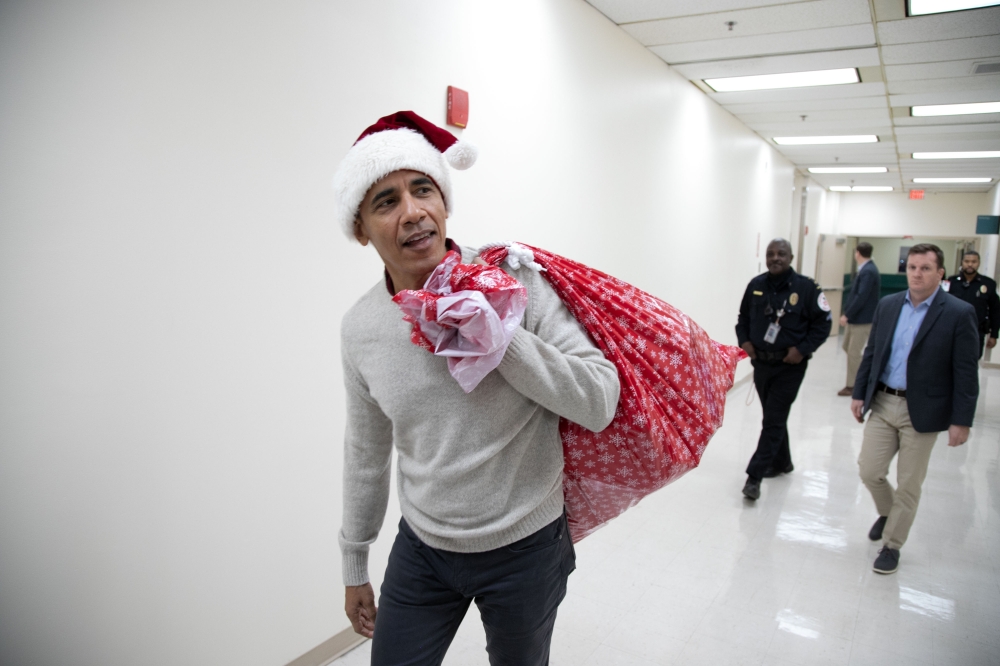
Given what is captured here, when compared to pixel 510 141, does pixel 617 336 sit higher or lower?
lower

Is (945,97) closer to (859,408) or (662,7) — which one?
(662,7)

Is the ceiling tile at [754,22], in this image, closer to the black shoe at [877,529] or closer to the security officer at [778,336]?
the security officer at [778,336]

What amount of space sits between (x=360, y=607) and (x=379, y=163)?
991 mm

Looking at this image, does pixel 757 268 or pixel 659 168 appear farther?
pixel 757 268

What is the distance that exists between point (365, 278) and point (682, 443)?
1.43 metres

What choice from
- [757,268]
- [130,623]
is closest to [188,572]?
[130,623]

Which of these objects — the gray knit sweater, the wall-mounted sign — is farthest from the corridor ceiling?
the gray knit sweater

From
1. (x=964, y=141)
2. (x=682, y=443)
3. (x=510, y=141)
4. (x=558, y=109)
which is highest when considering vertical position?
(x=964, y=141)

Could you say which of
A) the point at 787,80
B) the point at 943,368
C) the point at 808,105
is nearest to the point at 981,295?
the point at 808,105

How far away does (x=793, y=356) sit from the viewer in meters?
3.84

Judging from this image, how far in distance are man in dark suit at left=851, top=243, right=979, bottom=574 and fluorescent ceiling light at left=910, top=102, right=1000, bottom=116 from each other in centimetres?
418

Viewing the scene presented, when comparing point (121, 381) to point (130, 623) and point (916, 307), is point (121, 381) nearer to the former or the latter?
point (130, 623)

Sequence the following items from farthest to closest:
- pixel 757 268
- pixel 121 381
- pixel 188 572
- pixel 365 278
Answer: pixel 757 268 < pixel 365 278 < pixel 188 572 < pixel 121 381

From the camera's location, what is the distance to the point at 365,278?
95.1 inches
